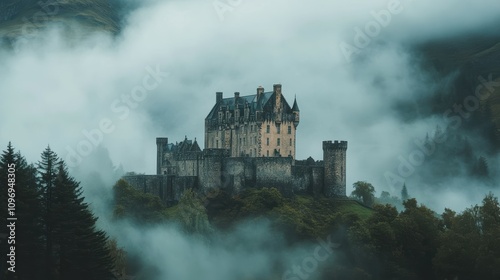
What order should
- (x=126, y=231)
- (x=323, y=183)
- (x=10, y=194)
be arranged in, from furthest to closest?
(x=323, y=183) < (x=126, y=231) < (x=10, y=194)

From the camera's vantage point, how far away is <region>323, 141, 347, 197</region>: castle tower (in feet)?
461

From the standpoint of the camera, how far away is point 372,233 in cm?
12406

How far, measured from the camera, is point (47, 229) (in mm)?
86875

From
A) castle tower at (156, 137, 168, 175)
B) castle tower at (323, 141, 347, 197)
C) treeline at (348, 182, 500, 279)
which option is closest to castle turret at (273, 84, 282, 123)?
castle tower at (323, 141, 347, 197)

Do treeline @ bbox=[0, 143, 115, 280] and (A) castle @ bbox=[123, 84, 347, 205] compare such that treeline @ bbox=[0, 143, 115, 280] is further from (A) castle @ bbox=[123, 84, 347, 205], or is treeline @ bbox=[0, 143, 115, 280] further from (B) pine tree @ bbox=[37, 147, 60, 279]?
(A) castle @ bbox=[123, 84, 347, 205]

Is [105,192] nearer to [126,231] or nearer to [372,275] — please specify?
[126,231]

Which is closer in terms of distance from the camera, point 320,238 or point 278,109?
point 320,238

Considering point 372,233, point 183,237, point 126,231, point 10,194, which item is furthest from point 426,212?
point 10,194

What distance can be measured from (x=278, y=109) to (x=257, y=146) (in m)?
7.57

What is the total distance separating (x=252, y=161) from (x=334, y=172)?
1422 cm

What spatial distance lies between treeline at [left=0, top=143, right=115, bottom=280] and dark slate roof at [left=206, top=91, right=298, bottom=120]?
190 ft

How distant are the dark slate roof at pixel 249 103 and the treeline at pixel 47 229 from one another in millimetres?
57802

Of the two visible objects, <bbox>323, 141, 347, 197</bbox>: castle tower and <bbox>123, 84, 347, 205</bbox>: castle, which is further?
<bbox>323, 141, 347, 197</bbox>: castle tower

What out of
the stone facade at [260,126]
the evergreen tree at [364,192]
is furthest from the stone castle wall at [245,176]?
the evergreen tree at [364,192]
